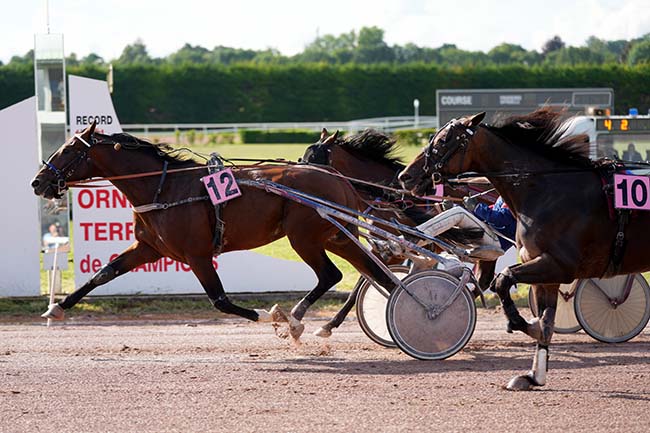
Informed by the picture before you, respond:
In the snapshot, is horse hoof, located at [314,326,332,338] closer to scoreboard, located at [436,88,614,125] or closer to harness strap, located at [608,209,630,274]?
harness strap, located at [608,209,630,274]

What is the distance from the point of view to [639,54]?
31.4m

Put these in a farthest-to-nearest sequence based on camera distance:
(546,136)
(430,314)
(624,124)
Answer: (624,124) < (430,314) < (546,136)

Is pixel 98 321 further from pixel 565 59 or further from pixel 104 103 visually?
pixel 565 59

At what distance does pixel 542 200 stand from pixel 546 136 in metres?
0.50

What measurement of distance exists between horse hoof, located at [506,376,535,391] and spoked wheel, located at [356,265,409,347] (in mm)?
1809

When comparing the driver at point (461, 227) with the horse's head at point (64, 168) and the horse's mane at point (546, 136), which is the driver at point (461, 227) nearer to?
the horse's mane at point (546, 136)

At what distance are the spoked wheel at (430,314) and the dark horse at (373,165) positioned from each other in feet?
5.81

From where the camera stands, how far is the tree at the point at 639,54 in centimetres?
2850

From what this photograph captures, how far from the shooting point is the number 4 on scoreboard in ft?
21.6

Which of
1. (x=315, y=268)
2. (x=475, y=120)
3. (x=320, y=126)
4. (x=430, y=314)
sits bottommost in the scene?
(x=430, y=314)

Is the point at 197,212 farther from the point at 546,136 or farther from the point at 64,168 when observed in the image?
the point at 546,136

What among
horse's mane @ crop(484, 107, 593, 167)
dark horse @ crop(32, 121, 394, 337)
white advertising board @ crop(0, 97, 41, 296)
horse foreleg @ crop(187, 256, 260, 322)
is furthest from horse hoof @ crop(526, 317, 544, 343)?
white advertising board @ crop(0, 97, 41, 296)

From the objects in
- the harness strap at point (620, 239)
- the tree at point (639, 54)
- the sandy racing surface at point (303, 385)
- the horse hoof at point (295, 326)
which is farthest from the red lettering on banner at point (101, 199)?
the tree at point (639, 54)

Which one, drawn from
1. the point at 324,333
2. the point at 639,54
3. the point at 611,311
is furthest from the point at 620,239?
the point at 639,54
